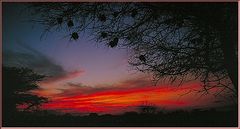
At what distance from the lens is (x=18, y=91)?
5.99 metres

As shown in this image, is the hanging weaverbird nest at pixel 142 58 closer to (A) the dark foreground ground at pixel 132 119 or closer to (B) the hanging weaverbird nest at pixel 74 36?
(A) the dark foreground ground at pixel 132 119

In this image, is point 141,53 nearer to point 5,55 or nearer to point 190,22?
point 190,22

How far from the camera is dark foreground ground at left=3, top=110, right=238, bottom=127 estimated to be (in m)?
5.93

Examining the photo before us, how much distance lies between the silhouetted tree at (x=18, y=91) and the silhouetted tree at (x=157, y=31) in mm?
459

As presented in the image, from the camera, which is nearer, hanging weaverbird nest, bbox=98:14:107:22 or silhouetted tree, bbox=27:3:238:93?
silhouetted tree, bbox=27:3:238:93

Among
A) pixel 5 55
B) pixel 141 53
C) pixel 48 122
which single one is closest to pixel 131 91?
pixel 141 53

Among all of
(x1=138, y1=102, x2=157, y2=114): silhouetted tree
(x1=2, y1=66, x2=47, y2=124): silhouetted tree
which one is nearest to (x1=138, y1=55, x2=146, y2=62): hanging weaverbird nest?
(x1=138, y1=102, x2=157, y2=114): silhouetted tree

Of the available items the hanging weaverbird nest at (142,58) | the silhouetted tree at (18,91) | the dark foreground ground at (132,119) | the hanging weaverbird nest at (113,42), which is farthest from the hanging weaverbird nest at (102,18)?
the dark foreground ground at (132,119)

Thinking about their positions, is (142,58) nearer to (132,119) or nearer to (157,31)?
(157,31)

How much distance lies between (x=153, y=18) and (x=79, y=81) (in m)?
0.87

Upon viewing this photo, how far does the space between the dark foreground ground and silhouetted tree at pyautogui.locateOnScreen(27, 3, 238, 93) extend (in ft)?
0.86

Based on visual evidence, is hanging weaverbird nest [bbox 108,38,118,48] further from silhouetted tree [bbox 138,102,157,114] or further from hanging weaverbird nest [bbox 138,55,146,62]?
silhouetted tree [bbox 138,102,157,114]

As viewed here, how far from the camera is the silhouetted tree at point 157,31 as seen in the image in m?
5.80

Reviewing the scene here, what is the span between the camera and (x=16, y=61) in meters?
5.89
